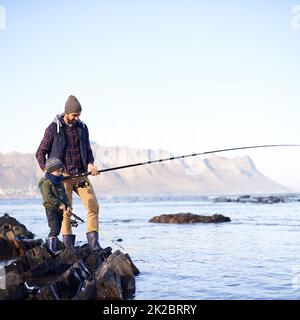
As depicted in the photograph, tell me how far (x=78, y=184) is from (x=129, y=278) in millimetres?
1682

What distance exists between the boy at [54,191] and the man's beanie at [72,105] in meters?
0.80

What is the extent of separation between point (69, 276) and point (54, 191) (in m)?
1.47

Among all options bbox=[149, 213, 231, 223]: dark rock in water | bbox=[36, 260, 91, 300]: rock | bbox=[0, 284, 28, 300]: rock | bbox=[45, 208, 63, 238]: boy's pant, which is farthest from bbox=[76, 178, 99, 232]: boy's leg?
bbox=[149, 213, 231, 223]: dark rock in water

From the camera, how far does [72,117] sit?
8570 millimetres

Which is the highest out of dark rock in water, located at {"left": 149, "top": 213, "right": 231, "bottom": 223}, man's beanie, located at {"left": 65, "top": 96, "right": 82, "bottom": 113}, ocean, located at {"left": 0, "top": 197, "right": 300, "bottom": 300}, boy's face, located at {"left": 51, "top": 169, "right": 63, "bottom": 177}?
man's beanie, located at {"left": 65, "top": 96, "right": 82, "bottom": 113}

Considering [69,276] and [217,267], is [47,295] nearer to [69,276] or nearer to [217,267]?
[69,276]

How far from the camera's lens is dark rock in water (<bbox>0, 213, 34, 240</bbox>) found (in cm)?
1339

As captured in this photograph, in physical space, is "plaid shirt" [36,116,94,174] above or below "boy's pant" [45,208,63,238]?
above

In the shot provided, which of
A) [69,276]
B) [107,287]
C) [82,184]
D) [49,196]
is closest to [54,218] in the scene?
[49,196]

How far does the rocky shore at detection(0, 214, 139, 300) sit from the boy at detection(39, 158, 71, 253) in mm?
838

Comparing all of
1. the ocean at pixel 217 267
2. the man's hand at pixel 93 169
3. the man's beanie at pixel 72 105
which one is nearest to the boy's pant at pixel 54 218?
the man's hand at pixel 93 169

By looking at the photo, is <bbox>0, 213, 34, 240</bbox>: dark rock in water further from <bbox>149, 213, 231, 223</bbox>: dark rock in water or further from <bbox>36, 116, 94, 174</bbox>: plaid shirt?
<bbox>149, 213, 231, 223</bbox>: dark rock in water

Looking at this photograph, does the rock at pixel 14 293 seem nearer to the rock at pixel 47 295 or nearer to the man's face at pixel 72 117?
the rock at pixel 47 295
